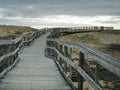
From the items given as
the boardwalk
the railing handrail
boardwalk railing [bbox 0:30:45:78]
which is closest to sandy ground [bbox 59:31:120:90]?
the railing handrail

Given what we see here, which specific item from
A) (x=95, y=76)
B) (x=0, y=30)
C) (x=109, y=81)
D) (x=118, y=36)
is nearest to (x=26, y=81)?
(x=95, y=76)

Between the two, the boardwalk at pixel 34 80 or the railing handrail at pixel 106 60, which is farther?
the boardwalk at pixel 34 80

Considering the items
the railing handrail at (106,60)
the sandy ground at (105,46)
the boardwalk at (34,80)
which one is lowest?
the sandy ground at (105,46)

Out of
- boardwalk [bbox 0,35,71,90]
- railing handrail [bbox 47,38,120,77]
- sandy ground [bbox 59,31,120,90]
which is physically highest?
railing handrail [bbox 47,38,120,77]

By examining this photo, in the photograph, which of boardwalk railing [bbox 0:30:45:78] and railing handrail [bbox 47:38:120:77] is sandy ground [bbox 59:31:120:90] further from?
boardwalk railing [bbox 0:30:45:78]

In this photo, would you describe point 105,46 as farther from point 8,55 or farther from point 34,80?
point 34,80

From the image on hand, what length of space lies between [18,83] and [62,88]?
4.83 ft

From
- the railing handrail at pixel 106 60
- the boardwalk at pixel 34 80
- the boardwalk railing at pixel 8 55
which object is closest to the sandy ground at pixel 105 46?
the railing handrail at pixel 106 60

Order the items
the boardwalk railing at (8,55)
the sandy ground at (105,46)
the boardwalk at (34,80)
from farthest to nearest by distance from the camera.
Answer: the sandy ground at (105,46), the boardwalk railing at (8,55), the boardwalk at (34,80)

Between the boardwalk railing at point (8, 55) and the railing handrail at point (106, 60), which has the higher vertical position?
the railing handrail at point (106, 60)

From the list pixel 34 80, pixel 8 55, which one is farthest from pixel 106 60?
pixel 8 55

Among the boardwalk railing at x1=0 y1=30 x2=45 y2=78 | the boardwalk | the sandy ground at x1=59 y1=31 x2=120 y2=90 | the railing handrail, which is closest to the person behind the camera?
the railing handrail

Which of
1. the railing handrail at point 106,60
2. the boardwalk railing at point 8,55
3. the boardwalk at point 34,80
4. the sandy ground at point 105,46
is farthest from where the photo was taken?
the sandy ground at point 105,46

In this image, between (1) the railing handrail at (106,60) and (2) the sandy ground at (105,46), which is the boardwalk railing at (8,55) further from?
(1) the railing handrail at (106,60)
